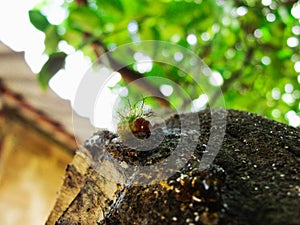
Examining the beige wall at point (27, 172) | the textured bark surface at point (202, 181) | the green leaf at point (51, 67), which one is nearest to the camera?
the textured bark surface at point (202, 181)

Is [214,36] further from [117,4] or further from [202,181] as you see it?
[202,181]

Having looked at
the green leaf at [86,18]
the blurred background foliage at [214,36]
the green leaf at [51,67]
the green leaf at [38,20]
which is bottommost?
the green leaf at [51,67]

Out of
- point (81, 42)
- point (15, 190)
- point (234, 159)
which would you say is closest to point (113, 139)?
point (234, 159)

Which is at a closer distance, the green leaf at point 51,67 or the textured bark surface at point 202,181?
the textured bark surface at point 202,181

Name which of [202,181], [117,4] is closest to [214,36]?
[117,4]

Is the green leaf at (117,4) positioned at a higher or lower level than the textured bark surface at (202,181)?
higher

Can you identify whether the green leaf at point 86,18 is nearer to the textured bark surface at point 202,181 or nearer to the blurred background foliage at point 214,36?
the blurred background foliage at point 214,36

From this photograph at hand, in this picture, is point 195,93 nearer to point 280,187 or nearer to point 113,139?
point 113,139

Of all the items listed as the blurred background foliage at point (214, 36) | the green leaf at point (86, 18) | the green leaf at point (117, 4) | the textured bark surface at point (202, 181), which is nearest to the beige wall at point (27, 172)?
the blurred background foliage at point (214, 36)
